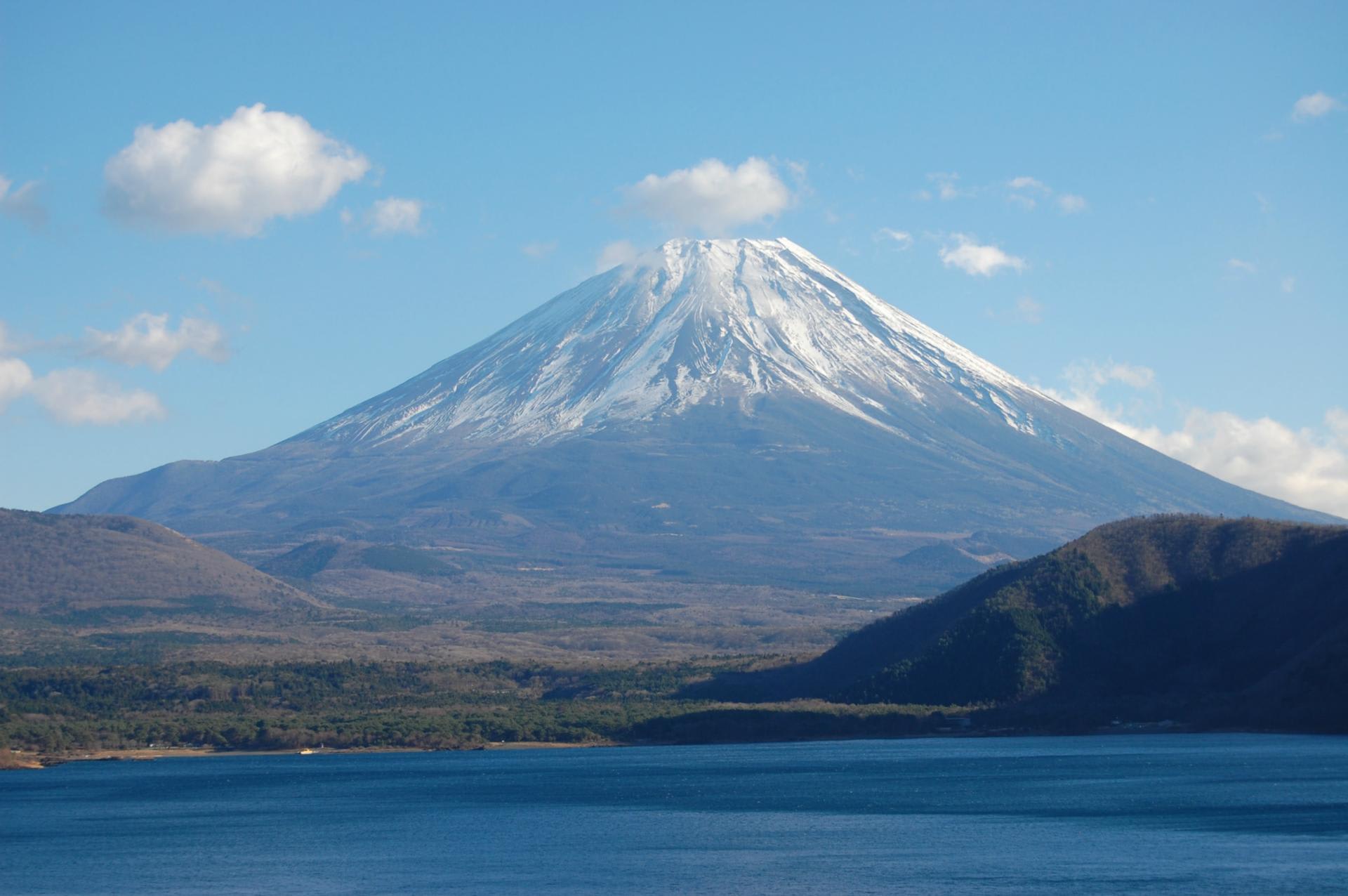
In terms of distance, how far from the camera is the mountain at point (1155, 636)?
98.9 meters

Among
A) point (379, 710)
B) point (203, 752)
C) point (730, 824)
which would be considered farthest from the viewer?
point (379, 710)

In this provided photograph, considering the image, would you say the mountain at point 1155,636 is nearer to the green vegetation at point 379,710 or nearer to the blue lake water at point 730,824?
the blue lake water at point 730,824

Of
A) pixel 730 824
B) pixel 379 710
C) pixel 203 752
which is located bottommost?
pixel 730 824

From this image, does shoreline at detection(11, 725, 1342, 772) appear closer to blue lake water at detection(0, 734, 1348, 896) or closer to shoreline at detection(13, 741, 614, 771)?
shoreline at detection(13, 741, 614, 771)

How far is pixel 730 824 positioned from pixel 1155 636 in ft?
151

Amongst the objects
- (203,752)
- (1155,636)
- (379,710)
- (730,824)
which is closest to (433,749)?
(379,710)

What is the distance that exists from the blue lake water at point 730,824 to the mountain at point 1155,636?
2.72m

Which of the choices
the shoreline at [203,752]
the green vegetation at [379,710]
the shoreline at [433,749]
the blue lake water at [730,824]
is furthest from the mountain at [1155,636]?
the shoreline at [203,752]

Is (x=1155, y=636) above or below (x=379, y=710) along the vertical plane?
above

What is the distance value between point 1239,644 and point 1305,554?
30.7 feet

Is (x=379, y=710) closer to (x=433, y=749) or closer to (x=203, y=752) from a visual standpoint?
(x=433, y=749)

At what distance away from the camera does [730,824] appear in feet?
229

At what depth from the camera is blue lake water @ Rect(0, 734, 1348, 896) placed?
5616 cm

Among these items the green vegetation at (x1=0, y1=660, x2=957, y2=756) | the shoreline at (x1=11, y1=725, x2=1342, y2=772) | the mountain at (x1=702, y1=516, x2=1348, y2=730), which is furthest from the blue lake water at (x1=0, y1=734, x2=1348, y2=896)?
the green vegetation at (x1=0, y1=660, x2=957, y2=756)
